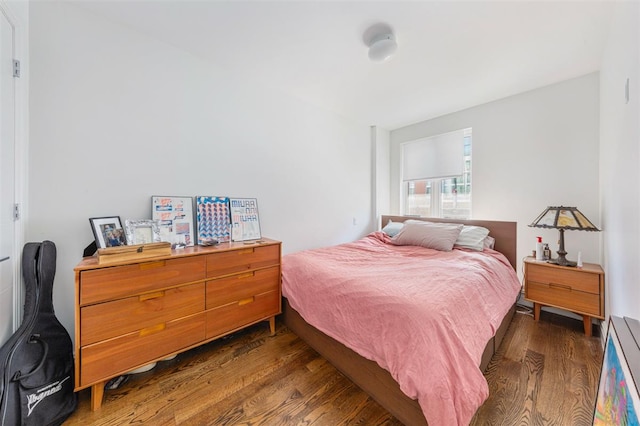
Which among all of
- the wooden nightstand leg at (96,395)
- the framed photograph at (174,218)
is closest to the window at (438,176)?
the framed photograph at (174,218)

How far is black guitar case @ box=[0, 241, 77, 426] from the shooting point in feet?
3.58

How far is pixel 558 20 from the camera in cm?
166

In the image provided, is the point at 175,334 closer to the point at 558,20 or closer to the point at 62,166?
the point at 62,166

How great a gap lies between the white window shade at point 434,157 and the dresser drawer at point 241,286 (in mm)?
2680

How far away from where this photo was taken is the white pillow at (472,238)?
250 centimetres

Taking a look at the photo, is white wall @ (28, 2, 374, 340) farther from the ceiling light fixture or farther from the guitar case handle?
the ceiling light fixture

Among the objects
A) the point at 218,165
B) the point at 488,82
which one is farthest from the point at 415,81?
the point at 218,165

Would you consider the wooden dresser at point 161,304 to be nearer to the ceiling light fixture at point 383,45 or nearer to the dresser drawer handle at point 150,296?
the dresser drawer handle at point 150,296

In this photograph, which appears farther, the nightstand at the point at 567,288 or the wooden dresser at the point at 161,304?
the nightstand at the point at 567,288

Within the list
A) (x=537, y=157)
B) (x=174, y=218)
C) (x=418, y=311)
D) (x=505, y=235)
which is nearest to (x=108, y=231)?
(x=174, y=218)

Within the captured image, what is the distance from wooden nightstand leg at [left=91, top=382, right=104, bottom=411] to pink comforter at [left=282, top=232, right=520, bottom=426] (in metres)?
1.23

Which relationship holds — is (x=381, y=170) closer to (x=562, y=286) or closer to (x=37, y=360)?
(x=562, y=286)

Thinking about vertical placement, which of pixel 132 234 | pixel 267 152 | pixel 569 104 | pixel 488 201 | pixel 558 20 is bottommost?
pixel 132 234

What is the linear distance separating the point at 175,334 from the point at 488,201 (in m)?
3.51
